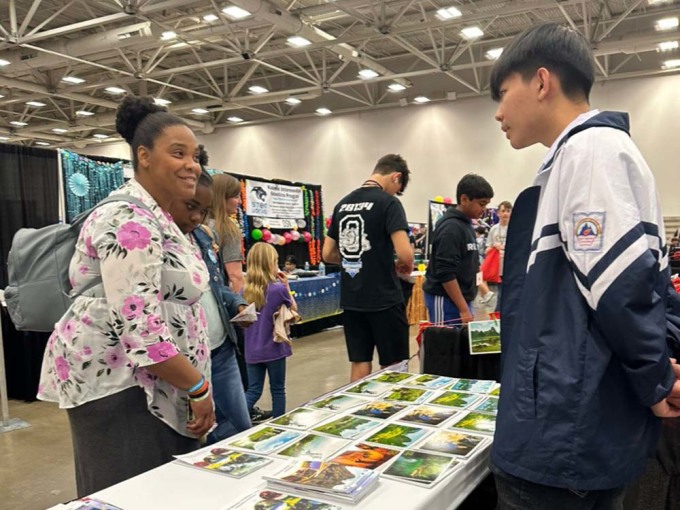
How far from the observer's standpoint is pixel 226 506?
3.72 ft

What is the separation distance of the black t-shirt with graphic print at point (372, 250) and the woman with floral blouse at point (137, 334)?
163 centimetres

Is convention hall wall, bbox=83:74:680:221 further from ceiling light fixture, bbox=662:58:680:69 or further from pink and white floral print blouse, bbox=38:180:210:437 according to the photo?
pink and white floral print blouse, bbox=38:180:210:437

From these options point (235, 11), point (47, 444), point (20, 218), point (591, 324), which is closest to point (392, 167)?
point (591, 324)

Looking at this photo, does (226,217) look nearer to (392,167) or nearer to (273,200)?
(392,167)

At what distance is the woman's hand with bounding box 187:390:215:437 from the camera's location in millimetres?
1407

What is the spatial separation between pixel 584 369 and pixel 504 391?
0.53 feet

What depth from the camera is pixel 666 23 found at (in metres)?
9.16

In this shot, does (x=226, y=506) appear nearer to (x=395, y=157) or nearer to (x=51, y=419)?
(x=395, y=157)

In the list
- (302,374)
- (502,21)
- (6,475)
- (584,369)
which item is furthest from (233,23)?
(584,369)

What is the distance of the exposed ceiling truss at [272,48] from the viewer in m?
8.41

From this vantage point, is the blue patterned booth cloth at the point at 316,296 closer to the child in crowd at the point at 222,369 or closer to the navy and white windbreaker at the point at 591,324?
the child in crowd at the point at 222,369

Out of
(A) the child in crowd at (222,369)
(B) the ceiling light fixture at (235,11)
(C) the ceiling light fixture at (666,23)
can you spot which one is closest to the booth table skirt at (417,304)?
(B) the ceiling light fixture at (235,11)

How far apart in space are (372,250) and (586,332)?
2.12 m

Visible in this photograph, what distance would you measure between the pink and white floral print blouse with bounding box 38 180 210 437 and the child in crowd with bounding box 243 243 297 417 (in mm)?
2024
